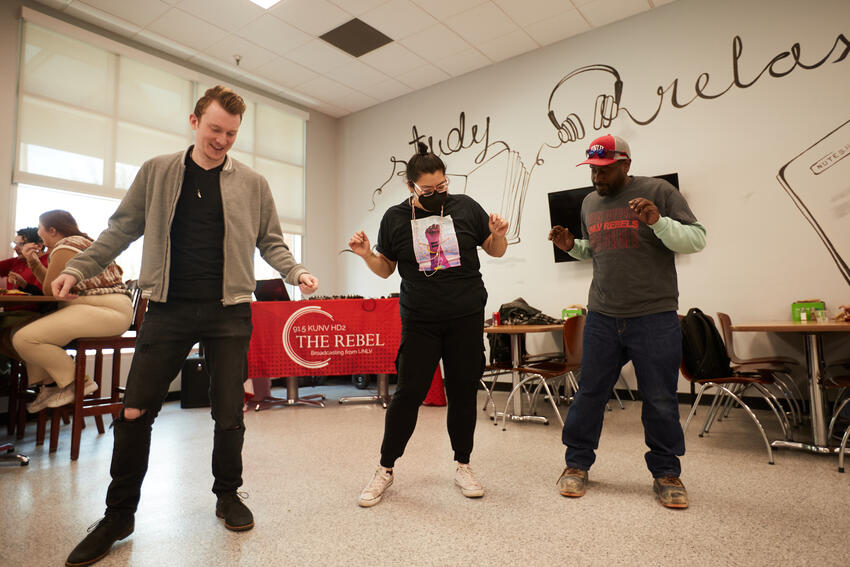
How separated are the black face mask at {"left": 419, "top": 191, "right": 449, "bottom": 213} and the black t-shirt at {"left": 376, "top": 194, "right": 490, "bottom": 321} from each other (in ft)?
0.07

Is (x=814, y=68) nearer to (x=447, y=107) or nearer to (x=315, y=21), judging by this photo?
(x=447, y=107)

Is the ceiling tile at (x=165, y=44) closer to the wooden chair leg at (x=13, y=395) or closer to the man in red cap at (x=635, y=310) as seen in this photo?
the wooden chair leg at (x=13, y=395)

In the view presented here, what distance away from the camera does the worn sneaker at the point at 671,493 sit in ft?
6.28

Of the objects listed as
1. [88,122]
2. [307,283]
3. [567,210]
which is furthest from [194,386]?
[567,210]

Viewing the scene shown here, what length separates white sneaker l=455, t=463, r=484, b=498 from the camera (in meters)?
2.06

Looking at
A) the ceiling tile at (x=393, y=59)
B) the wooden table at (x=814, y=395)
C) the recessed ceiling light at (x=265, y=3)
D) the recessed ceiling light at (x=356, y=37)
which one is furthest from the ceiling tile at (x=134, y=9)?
the wooden table at (x=814, y=395)

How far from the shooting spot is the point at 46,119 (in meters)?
4.52

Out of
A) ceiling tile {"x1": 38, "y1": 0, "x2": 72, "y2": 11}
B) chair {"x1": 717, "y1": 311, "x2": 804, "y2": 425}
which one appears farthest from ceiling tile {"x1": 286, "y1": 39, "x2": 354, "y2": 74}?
chair {"x1": 717, "y1": 311, "x2": 804, "y2": 425}

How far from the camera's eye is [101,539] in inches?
61.8

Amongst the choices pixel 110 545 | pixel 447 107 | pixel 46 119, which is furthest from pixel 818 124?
pixel 46 119

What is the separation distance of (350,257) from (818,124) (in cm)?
528

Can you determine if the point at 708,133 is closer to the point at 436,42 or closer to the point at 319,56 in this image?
the point at 436,42

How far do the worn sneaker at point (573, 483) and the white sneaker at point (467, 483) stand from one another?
1.13 feet

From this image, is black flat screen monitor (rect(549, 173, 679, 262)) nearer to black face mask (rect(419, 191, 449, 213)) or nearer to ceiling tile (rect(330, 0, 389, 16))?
ceiling tile (rect(330, 0, 389, 16))
